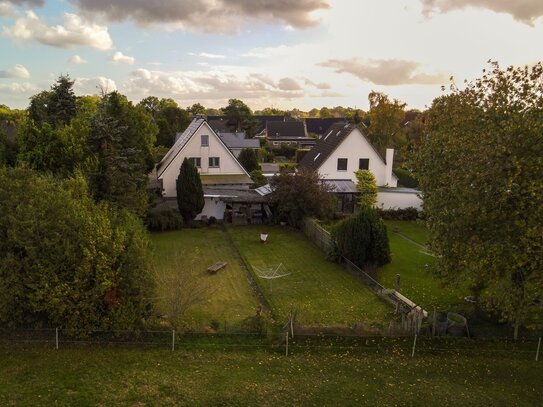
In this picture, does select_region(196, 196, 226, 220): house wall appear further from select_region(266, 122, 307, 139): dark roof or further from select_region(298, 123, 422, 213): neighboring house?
select_region(266, 122, 307, 139): dark roof

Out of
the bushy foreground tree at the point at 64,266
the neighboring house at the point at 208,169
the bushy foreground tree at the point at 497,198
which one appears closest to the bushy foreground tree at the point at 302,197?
the neighboring house at the point at 208,169

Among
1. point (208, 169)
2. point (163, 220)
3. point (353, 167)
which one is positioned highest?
point (353, 167)

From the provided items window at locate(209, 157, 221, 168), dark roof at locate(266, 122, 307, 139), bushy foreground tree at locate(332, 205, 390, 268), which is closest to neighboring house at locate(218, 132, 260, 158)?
dark roof at locate(266, 122, 307, 139)

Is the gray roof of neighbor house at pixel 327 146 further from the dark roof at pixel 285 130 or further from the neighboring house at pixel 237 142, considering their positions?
the dark roof at pixel 285 130

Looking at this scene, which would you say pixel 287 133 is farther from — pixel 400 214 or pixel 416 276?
pixel 416 276

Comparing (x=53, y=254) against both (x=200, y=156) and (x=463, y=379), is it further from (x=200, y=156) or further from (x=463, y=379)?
(x=200, y=156)

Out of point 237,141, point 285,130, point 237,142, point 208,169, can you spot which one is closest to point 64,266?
point 208,169
